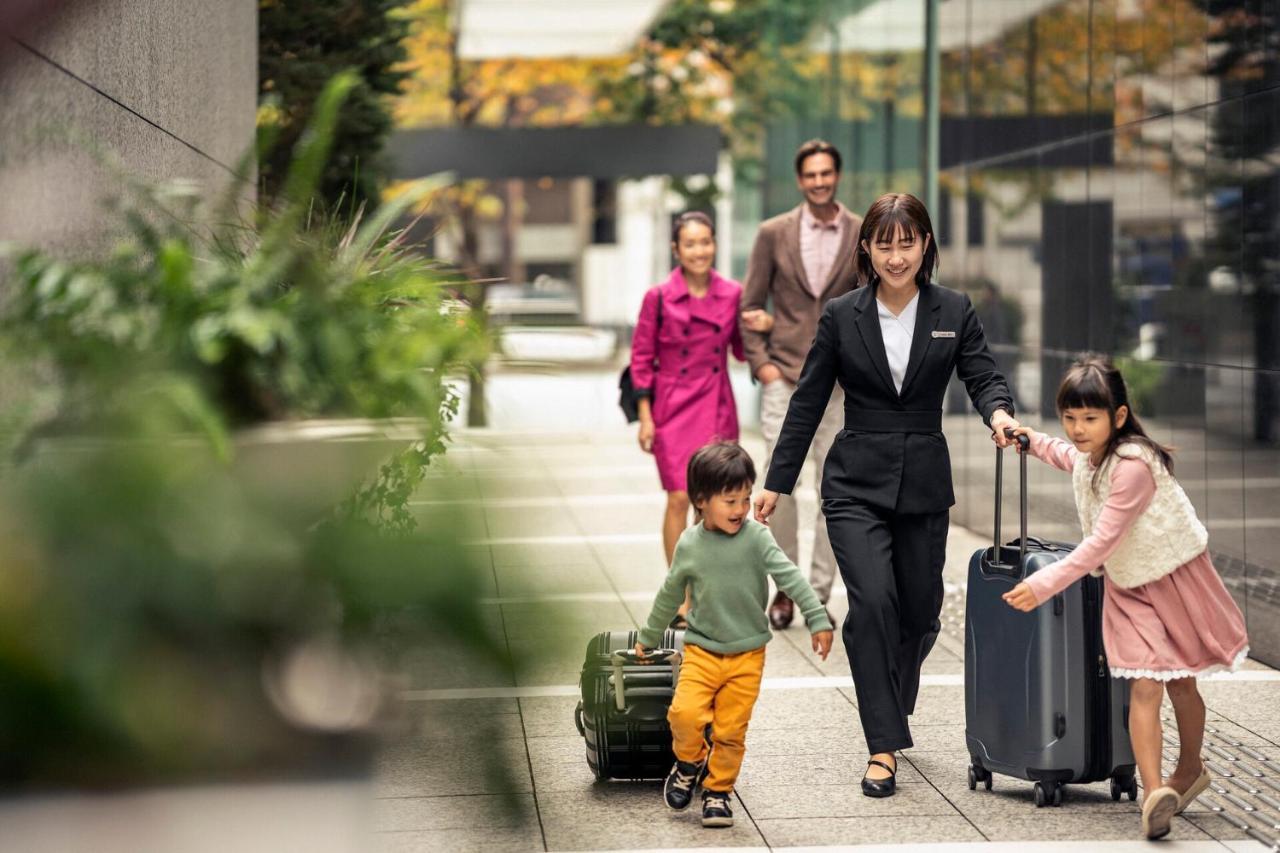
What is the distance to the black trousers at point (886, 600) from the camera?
5.25 m

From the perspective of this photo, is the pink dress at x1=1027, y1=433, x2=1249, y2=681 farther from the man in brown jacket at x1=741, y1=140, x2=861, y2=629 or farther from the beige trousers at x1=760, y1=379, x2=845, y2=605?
the beige trousers at x1=760, y1=379, x2=845, y2=605

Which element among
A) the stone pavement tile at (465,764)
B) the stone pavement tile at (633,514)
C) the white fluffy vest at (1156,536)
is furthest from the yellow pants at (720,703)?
the stone pavement tile at (633,514)

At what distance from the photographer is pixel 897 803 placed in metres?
5.11

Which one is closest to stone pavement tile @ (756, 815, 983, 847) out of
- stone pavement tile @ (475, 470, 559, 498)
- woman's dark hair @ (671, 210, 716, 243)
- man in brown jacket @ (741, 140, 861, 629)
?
man in brown jacket @ (741, 140, 861, 629)

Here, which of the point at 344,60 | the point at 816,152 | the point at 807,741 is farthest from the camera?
the point at 344,60

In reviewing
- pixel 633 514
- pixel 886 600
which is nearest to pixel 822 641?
pixel 886 600

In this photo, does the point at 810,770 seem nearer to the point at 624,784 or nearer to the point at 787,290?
the point at 624,784

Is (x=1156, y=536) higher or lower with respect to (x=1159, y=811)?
higher

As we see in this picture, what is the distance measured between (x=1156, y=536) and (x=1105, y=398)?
400 millimetres

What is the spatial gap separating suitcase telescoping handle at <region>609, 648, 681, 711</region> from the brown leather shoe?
98.7 inches

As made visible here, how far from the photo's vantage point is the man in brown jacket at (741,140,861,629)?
25.3 feet

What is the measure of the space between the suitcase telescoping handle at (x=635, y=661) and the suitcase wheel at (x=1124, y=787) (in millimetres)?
1307

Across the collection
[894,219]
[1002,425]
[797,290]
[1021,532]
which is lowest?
[1021,532]

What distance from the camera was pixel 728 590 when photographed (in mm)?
4891
